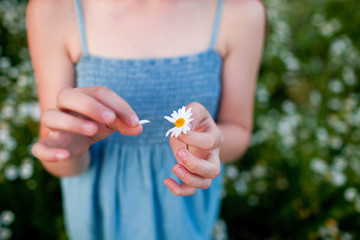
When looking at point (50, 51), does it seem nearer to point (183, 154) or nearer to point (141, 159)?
point (141, 159)

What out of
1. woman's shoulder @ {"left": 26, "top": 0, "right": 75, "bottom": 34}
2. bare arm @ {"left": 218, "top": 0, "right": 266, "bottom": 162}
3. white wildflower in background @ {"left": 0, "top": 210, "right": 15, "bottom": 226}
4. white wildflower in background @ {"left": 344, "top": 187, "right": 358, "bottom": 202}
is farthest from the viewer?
white wildflower in background @ {"left": 344, "top": 187, "right": 358, "bottom": 202}

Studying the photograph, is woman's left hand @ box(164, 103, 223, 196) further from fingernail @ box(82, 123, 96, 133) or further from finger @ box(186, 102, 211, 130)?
fingernail @ box(82, 123, 96, 133)

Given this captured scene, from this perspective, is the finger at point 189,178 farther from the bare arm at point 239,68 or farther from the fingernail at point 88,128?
the bare arm at point 239,68

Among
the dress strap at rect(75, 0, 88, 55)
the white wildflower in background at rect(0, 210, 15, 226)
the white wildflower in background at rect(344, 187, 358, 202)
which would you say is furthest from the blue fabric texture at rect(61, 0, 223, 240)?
the white wildflower in background at rect(344, 187, 358, 202)

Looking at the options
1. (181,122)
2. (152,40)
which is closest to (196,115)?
(181,122)

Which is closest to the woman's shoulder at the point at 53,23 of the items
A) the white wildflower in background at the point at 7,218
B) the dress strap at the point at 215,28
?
the dress strap at the point at 215,28

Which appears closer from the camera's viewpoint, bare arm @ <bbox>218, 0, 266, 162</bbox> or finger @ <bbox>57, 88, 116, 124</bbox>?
finger @ <bbox>57, 88, 116, 124</bbox>
